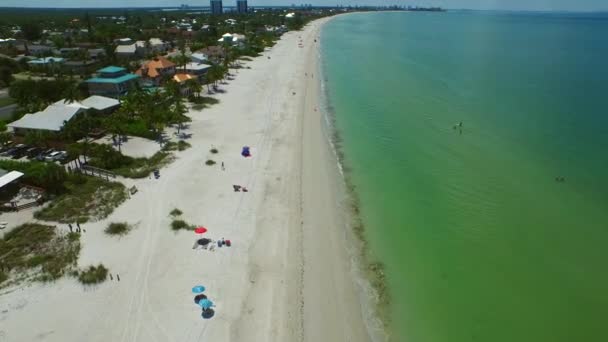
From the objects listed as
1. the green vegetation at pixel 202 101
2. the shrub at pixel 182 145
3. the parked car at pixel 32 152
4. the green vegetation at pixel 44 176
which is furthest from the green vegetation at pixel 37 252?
the green vegetation at pixel 202 101

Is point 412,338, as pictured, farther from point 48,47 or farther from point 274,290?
point 48,47

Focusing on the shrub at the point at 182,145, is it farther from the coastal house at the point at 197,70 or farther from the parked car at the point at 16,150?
the coastal house at the point at 197,70

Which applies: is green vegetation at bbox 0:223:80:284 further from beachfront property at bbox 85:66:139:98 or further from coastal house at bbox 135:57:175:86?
coastal house at bbox 135:57:175:86

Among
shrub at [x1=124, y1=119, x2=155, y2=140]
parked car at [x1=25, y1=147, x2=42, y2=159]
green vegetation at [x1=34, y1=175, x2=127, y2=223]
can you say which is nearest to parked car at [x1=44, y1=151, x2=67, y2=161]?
parked car at [x1=25, y1=147, x2=42, y2=159]

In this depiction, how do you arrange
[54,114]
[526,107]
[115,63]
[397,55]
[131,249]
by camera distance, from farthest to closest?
1. [397,55]
2. [115,63]
3. [526,107]
4. [54,114]
5. [131,249]

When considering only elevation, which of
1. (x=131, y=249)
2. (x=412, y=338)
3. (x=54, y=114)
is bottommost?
(x=412, y=338)

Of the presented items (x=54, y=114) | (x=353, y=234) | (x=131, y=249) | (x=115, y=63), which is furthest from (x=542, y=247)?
(x=115, y=63)
